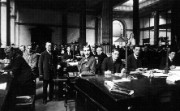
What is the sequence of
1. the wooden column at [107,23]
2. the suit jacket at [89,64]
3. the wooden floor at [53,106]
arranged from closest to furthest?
1. the suit jacket at [89,64]
2. the wooden floor at [53,106]
3. the wooden column at [107,23]

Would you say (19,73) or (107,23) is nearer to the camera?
(19,73)

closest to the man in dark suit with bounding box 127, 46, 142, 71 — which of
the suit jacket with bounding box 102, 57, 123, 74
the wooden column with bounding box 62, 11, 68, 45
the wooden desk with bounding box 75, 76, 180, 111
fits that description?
the suit jacket with bounding box 102, 57, 123, 74

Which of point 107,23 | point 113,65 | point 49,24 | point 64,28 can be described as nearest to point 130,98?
point 113,65

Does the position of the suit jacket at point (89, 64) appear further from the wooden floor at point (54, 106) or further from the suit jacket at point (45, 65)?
the suit jacket at point (45, 65)

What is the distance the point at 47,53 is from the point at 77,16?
1622 centimetres

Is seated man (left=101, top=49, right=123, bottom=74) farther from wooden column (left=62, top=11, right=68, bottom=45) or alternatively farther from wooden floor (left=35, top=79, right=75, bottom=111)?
wooden column (left=62, top=11, right=68, bottom=45)

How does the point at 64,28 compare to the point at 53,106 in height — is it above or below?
above

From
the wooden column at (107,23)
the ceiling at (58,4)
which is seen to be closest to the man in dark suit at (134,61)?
the wooden column at (107,23)

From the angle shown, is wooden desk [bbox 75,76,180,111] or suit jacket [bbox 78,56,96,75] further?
suit jacket [bbox 78,56,96,75]

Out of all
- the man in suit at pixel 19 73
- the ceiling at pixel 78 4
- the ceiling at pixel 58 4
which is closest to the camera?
the man in suit at pixel 19 73

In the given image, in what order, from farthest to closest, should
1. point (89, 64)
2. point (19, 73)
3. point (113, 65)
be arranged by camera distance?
point (113, 65), point (89, 64), point (19, 73)

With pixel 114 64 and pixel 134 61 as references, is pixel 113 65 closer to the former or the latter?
pixel 114 64

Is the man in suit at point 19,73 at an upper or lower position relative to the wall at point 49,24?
lower

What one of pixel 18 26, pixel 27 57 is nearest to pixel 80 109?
pixel 27 57
